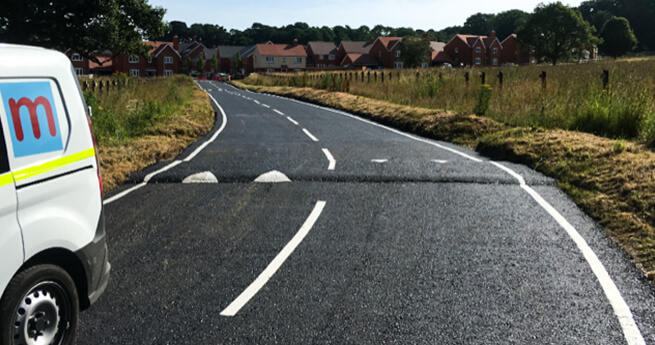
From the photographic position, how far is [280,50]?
12356 cm

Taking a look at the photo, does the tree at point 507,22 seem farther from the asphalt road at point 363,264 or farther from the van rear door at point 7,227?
the van rear door at point 7,227

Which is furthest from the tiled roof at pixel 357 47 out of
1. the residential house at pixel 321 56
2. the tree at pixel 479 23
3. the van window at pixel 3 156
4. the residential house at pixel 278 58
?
the van window at pixel 3 156

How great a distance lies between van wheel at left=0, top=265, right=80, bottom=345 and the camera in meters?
3.13

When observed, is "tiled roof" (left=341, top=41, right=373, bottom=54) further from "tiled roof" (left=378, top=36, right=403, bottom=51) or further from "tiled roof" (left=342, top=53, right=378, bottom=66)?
"tiled roof" (left=378, top=36, right=403, bottom=51)

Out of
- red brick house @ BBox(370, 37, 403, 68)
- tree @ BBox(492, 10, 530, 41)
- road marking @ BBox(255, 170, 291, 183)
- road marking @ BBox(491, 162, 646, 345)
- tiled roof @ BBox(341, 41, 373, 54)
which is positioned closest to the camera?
road marking @ BBox(491, 162, 646, 345)

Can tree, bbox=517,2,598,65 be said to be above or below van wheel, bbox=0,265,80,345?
above

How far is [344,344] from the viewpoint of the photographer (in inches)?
155

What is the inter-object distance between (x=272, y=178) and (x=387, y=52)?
343 ft

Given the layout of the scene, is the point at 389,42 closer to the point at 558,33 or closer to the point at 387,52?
the point at 387,52

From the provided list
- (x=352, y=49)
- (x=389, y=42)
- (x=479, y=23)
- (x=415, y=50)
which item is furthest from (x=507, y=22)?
(x=415, y=50)

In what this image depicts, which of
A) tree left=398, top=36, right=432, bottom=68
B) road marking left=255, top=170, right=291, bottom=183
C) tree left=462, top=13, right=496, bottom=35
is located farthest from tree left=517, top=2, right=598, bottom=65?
tree left=462, top=13, right=496, bottom=35

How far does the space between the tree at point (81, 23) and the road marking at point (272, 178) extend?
461 inches

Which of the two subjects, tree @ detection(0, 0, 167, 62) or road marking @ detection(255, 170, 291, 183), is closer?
road marking @ detection(255, 170, 291, 183)

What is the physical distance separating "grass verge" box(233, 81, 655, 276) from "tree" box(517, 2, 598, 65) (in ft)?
227
